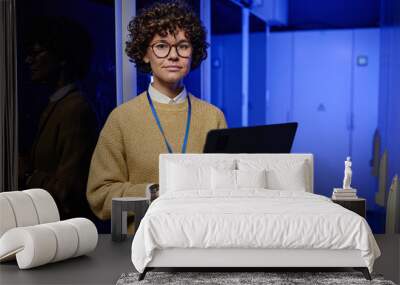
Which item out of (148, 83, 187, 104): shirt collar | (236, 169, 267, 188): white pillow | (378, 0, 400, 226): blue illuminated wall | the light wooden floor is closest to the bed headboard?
(236, 169, 267, 188): white pillow

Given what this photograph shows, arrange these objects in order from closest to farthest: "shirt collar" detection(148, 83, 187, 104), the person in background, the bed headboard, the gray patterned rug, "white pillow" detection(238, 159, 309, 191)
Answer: the gray patterned rug, "white pillow" detection(238, 159, 309, 191), the bed headboard, "shirt collar" detection(148, 83, 187, 104), the person in background

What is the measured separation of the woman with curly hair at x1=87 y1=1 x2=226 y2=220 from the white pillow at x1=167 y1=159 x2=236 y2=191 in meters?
0.69

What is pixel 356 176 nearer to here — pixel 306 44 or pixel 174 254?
pixel 306 44

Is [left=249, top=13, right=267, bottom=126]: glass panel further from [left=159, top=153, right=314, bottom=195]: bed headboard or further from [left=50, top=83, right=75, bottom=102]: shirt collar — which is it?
[left=50, top=83, right=75, bottom=102]: shirt collar

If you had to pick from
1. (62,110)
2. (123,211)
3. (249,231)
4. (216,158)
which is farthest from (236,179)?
(62,110)

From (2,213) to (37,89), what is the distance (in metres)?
2.25

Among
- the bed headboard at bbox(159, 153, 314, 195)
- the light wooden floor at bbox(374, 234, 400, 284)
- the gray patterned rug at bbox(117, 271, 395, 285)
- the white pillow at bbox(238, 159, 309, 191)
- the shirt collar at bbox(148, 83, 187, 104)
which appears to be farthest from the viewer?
the shirt collar at bbox(148, 83, 187, 104)

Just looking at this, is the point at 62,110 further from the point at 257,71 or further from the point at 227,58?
the point at 257,71

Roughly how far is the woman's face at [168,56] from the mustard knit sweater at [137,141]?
266mm

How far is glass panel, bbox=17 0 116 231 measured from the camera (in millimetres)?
6852

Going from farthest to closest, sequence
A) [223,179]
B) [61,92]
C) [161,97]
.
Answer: [61,92]
[161,97]
[223,179]

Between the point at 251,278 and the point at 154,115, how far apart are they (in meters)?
2.51

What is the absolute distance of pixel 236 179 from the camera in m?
5.63

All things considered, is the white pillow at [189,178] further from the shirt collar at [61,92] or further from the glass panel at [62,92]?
the shirt collar at [61,92]
